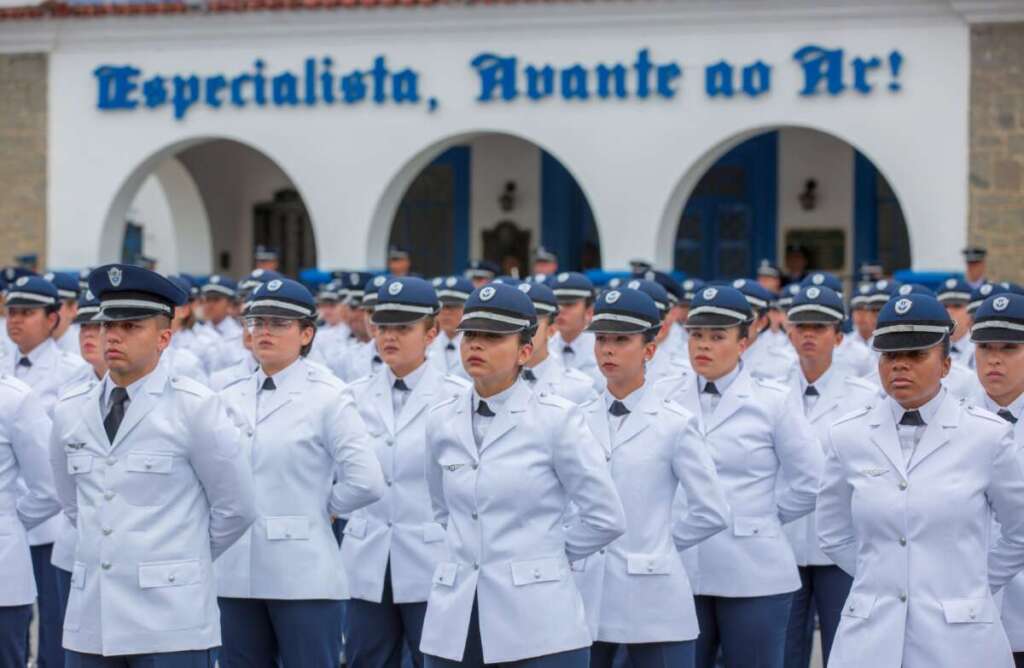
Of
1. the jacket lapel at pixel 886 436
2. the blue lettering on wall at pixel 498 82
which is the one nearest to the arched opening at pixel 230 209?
the blue lettering on wall at pixel 498 82

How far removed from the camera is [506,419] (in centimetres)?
564

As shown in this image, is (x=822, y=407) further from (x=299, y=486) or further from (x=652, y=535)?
(x=299, y=486)

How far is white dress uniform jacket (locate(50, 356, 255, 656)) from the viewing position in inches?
215

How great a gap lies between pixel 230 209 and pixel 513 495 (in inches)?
765

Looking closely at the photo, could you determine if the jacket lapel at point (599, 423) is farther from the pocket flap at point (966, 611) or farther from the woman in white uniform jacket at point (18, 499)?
the woman in white uniform jacket at point (18, 499)

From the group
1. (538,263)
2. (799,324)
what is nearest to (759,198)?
(538,263)

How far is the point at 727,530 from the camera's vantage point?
23.1 feet

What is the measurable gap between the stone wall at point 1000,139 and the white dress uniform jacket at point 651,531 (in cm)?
1146

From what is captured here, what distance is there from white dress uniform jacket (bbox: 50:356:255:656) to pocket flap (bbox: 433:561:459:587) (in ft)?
2.47

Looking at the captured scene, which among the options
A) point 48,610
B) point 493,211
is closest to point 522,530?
point 48,610

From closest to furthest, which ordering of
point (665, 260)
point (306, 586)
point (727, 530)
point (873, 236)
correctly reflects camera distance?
point (306, 586) < point (727, 530) < point (665, 260) < point (873, 236)

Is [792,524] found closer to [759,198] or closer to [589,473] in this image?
[589,473]

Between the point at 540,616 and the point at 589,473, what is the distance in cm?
52

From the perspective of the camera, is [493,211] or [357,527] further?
[493,211]
